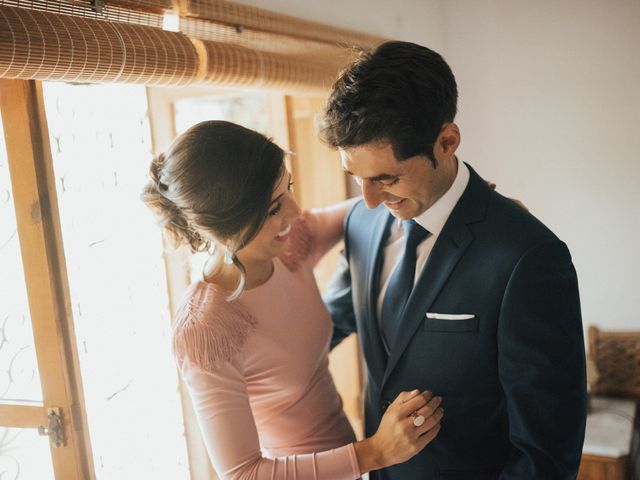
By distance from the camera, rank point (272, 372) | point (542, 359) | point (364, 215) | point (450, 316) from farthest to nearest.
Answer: point (364, 215), point (272, 372), point (450, 316), point (542, 359)

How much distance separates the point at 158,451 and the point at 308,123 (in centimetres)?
170

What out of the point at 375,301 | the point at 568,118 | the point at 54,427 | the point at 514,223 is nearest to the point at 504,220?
the point at 514,223

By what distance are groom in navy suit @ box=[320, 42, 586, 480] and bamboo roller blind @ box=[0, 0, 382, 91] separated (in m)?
0.47

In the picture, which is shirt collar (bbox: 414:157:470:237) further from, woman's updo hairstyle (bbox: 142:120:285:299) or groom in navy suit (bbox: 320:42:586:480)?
woman's updo hairstyle (bbox: 142:120:285:299)

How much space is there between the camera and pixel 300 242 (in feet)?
5.46

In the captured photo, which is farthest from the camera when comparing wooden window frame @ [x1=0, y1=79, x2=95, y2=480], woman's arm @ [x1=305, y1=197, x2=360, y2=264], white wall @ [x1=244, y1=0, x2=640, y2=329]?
white wall @ [x1=244, y1=0, x2=640, y2=329]

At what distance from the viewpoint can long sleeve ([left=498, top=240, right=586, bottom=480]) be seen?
3.95ft

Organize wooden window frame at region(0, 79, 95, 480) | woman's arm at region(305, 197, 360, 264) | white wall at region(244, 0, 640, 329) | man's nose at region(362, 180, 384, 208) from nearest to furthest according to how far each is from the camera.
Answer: man's nose at region(362, 180, 384, 208)
wooden window frame at region(0, 79, 95, 480)
woman's arm at region(305, 197, 360, 264)
white wall at region(244, 0, 640, 329)

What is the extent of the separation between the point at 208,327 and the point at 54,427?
0.58m

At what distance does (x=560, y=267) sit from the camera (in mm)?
1224

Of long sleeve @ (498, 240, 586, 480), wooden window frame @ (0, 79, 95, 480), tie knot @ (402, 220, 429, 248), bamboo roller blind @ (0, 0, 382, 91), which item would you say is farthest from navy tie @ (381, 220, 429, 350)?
wooden window frame @ (0, 79, 95, 480)

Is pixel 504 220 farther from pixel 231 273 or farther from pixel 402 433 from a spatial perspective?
pixel 231 273

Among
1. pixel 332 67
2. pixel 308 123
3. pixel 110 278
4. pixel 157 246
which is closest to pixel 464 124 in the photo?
pixel 308 123

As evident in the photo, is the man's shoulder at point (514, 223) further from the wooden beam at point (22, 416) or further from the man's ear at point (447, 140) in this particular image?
the wooden beam at point (22, 416)
